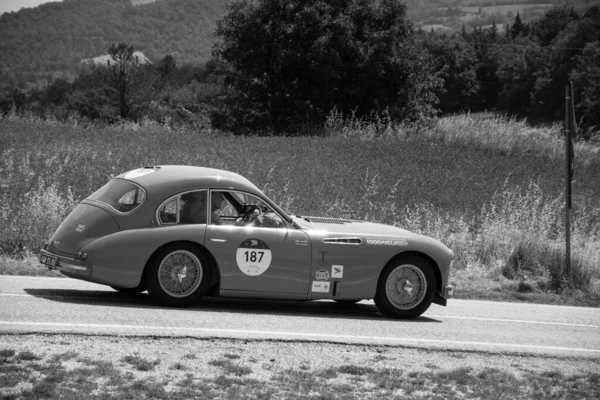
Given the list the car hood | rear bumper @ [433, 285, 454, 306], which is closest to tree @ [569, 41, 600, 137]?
the car hood

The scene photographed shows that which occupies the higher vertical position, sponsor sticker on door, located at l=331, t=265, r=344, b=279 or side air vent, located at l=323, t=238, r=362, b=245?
side air vent, located at l=323, t=238, r=362, b=245

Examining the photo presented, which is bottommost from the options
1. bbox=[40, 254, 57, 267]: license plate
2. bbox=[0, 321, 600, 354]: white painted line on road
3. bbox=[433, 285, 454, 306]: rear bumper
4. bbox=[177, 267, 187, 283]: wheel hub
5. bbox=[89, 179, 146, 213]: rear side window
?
bbox=[0, 321, 600, 354]: white painted line on road

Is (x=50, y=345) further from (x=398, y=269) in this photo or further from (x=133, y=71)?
(x=133, y=71)

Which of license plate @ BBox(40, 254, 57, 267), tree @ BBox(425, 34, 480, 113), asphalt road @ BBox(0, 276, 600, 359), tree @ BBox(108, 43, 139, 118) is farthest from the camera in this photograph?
tree @ BBox(425, 34, 480, 113)

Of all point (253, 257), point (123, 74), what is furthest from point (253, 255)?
point (123, 74)

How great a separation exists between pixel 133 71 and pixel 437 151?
4128 centimetres

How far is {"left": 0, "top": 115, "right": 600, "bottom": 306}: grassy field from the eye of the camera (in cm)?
1530

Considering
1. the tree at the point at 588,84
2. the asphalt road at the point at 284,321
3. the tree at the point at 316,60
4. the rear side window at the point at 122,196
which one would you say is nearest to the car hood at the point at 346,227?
the asphalt road at the point at 284,321

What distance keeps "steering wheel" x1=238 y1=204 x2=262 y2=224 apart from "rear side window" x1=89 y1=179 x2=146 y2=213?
1.21m

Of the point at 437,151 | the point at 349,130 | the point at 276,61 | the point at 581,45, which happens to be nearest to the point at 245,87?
the point at 276,61

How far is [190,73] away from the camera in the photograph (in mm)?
116875

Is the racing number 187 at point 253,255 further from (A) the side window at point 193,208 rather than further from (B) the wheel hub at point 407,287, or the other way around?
(B) the wheel hub at point 407,287

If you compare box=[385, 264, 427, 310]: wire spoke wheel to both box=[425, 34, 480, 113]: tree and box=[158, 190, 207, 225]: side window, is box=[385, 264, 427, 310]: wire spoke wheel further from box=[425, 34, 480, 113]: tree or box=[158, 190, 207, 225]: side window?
box=[425, 34, 480, 113]: tree

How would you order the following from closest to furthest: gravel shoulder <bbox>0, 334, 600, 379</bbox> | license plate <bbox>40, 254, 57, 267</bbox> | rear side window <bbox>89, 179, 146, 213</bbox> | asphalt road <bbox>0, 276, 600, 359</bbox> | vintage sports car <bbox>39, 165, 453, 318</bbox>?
gravel shoulder <bbox>0, 334, 600, 379</bbox> < asphalt road <bbox>0, 276, 600, 359</bbox> < vintage sports car <bbox>39, 165, 453, 318</bbox> < license plate <bbox>40, 254, 57, 267</bbox> < rear side window <bbox>89, 179, 146, 213</bbox>
